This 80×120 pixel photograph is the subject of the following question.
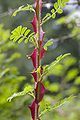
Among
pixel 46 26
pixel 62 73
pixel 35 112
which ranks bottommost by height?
pixel 35 112

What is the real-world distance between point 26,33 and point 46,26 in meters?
9.04

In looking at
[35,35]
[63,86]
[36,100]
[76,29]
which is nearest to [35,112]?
[36,100]

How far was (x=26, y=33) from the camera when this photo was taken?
45.5 inches

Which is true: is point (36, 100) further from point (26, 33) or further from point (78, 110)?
point (78, 110)

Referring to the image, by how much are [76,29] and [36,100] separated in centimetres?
157

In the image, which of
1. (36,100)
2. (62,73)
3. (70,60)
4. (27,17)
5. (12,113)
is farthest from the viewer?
(27,17)

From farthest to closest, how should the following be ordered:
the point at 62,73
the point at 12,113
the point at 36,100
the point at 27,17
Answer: the point at 27,17 → the point at 62,73 → the point at 12,113 → the point at 36,100

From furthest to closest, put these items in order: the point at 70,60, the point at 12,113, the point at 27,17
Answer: the point at 27,17, the point at 70,60, the point at 12,113

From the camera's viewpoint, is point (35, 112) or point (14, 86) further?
point (14, 86)

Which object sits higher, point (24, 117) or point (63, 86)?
point (63, 86)

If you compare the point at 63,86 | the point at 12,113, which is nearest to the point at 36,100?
the point at 12,113

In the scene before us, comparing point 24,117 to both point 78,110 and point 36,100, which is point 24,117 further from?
point 36,100

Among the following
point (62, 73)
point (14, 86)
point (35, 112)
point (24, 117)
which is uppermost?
point (62, 73)

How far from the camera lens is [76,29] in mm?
2613
